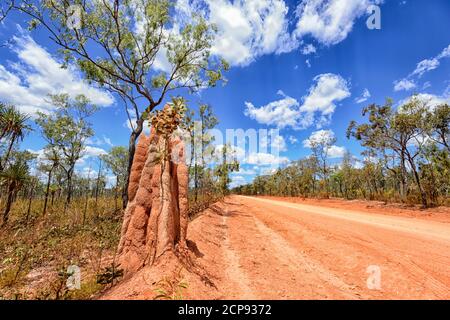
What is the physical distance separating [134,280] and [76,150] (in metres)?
27.6

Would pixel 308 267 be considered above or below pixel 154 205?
below

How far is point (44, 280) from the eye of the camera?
19.8 feet

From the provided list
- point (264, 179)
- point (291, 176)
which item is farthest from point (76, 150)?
point (264, 179)

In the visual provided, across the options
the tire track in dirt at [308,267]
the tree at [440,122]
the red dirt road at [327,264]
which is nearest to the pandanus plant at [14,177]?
the red dirt road at [327,264]

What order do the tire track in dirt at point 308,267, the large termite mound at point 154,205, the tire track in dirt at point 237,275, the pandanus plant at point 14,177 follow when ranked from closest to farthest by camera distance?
the tire track in dirt at point 237,275 → the tire track in dirt at point 308,267 → the large termite mound at point 154,205 → the pandanus plant at point 14,177

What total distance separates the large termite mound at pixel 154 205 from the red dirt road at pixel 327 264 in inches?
55.7

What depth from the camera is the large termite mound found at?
569cm

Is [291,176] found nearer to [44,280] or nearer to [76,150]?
[76,150]

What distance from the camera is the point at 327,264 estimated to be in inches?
263

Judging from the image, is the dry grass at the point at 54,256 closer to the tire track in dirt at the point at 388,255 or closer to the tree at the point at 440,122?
the tire track in dirt at the point at 388,255

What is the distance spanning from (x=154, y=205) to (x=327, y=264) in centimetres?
536

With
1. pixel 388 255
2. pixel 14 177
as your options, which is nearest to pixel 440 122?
pixel 388 255

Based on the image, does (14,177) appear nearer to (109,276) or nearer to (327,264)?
(109,276)

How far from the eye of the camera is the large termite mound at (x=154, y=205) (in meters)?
5.69
